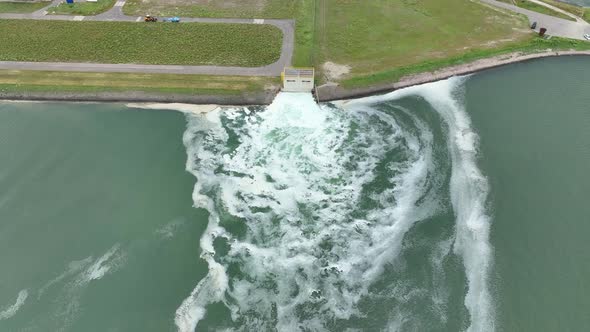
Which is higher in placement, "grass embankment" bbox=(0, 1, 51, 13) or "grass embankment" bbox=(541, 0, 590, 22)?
"grass embankment" bbox=(541, 0, 590, 22)

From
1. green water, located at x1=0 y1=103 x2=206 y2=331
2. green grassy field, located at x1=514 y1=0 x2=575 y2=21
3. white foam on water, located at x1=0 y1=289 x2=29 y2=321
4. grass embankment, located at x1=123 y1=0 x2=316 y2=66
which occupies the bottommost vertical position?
white foam on water, located at x1=0 y1=289 x2=29 y2=321

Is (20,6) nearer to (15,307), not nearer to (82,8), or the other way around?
(82,8)

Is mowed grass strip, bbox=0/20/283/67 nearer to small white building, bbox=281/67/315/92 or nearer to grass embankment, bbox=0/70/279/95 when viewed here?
grass embankment, bbox=0/70/279/95

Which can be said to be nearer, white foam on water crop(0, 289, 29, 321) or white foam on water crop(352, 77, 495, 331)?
white foam on water crop(0, 289, 29, 321)

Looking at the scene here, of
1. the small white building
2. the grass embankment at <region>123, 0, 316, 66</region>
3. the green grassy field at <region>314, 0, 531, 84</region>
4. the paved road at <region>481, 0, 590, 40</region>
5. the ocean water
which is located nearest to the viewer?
the ocean water

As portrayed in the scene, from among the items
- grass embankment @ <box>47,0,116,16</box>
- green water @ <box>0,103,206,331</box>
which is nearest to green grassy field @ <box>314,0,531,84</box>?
green water @ <box>0,103,206,331</box>

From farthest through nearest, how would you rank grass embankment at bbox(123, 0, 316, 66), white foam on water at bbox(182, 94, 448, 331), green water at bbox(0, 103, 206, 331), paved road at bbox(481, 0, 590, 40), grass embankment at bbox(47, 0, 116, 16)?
1. grass embankment at bbox(47, 0, 116, 16)
2. grass embankment at bbox(123, 0, 316, 66)
3. paved road at bbox(481, 0, 590, 40)
4. white foam on water at bbox(182, 94, 448, 331)
5. green water at bbox(0, 103, 206, 331)

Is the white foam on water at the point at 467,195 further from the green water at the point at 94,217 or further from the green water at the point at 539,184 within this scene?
the green water at the point at 94,217
